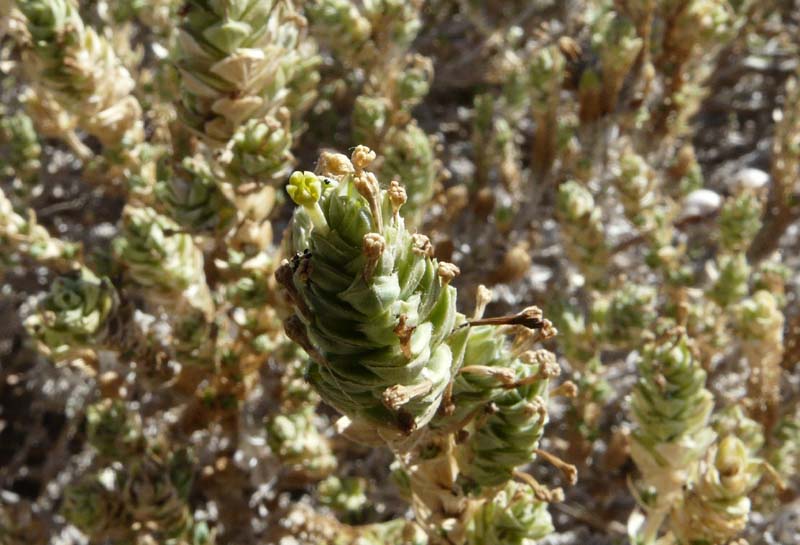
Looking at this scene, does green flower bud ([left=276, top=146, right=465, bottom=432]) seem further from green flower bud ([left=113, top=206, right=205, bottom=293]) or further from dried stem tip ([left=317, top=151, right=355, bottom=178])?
green flower bud ([left=113, top=206, right=205, bottom=293])

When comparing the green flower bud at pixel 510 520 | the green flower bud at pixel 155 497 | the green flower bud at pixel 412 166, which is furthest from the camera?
the green flower bud at pixel 412 166

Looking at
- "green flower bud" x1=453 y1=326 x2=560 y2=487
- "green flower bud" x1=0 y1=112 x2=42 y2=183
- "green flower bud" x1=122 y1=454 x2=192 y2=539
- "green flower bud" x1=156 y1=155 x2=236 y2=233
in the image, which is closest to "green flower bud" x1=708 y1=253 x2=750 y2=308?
"green flower bud" x1=453 y1=326 x2=560 y2=487

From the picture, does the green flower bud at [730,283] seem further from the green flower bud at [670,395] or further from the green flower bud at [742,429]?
the green flower bud at [670,395]

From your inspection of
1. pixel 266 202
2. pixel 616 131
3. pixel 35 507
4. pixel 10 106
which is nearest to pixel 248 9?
pixel 266 202

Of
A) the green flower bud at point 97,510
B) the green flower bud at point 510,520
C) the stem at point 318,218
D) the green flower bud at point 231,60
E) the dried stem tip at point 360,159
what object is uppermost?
the dried stem tip at point 360,159

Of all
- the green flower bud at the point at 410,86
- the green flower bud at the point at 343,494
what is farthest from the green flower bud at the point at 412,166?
the green flower bud at the point at 343,494

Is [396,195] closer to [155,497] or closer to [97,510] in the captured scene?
[155,497]

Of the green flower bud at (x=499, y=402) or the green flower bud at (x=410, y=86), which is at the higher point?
the green flower bud at (x=499, y=402)
